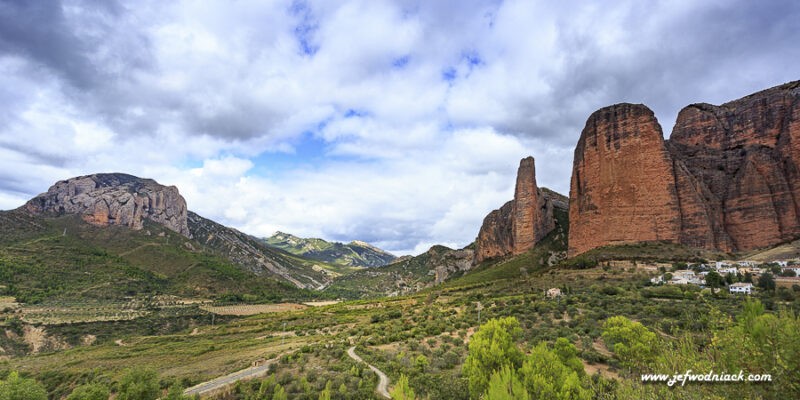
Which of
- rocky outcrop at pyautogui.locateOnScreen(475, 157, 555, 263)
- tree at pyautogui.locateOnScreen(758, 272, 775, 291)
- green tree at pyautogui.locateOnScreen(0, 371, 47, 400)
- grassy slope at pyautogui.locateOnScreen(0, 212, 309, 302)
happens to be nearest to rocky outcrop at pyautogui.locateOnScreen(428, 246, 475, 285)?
rocky outcrop at pyautogui.locateOnScreen(475, 157, 555, 263)

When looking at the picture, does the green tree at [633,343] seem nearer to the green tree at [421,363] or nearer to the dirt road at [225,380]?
the green tree at [421,363]

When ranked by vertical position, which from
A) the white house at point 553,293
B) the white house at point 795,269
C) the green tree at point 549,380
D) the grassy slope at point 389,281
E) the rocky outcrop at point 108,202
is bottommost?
the grassy slope at point 389,281

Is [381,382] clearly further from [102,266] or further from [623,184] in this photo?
[102,266]

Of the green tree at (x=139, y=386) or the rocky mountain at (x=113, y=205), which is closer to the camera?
the green tree at (x=139, y=386)

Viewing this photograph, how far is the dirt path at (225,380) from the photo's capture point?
23.3 metres

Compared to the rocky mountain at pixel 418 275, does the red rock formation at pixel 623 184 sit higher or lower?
higher

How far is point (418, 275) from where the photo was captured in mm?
170875

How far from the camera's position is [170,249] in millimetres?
136125

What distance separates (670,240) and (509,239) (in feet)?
164

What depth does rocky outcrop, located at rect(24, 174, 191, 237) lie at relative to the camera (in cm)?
14900

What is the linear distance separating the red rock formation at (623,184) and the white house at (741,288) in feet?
84.4

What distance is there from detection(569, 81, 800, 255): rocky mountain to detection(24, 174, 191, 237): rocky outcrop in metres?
192
